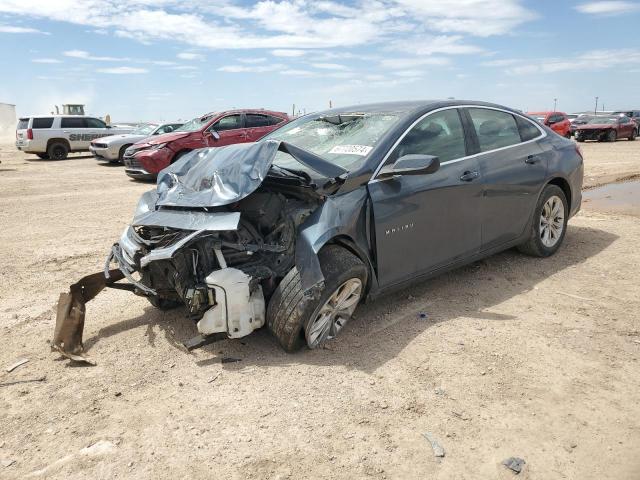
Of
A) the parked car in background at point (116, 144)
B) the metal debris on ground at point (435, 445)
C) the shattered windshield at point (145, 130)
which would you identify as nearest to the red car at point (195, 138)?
the parked car in background at point (116, 144)

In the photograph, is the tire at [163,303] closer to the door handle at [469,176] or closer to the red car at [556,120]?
the door handle at [469,176]

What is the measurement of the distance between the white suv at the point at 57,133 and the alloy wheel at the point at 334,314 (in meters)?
19.9

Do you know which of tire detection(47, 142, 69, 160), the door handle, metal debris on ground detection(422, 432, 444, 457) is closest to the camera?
metal debris on ground detection(422, 432, 444, 457)

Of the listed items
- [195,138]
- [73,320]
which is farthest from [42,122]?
[73,320]

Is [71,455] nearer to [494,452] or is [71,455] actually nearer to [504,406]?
[494,452]

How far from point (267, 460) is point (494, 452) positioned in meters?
1.12

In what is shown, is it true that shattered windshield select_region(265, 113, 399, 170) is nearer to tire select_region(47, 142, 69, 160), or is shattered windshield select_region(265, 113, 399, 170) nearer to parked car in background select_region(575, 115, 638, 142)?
tire select_region(47, 142, 69, 160)

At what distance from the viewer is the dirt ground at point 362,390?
2.60m

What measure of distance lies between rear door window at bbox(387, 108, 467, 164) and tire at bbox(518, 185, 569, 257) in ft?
4.26

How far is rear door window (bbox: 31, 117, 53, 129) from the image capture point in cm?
1995

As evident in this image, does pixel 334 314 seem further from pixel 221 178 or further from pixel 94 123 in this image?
pixel 94 123

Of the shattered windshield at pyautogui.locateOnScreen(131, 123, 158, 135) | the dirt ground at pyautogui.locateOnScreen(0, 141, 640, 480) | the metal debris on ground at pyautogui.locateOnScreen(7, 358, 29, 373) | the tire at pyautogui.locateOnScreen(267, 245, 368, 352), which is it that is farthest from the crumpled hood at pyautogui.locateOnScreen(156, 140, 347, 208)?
the shattered windshield at pyautogui.locateOnScreen(131, 123, 158, 135)

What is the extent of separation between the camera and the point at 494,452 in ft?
8.61

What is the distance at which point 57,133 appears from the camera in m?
20.4
